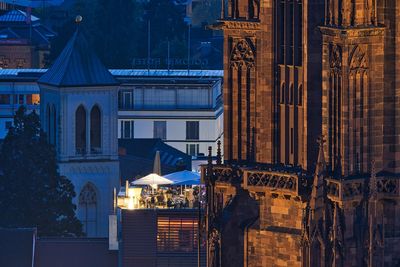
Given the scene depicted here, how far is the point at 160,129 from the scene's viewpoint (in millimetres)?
194125

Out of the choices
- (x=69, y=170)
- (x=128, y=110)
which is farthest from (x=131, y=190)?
(x=128, y=110)

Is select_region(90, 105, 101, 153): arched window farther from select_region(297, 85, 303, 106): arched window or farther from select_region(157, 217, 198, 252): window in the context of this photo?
select_region(297, 85, 303, 106): arched window

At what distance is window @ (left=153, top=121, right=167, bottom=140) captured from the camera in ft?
634

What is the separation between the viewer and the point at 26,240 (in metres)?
121

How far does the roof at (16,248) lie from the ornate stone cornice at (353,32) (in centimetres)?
6451

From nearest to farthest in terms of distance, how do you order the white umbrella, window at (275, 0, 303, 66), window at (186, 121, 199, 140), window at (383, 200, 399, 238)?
window at (383, 200, 399, 238), window at (275, 0, 303, 66), the white umbrella, window at (186, 121, 199, 140)

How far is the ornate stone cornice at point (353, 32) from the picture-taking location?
54344 millimetres

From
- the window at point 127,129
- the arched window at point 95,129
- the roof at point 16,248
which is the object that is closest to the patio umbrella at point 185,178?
the roof at point 16,248

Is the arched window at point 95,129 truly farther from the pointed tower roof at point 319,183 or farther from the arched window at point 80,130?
the pointed tower roof at point 319,183

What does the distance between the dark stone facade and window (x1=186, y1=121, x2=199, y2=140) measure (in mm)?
132235

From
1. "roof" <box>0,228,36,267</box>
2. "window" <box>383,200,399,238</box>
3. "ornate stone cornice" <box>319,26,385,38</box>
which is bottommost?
"roof" <box>0,228,36,267</box>

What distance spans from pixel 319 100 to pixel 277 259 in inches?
130

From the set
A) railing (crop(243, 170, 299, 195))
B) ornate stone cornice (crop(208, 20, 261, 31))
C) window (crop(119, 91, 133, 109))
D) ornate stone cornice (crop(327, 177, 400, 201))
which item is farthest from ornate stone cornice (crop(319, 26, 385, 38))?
window (crop(119, 91, 133, 109))

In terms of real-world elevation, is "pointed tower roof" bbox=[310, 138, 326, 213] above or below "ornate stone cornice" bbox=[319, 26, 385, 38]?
below
